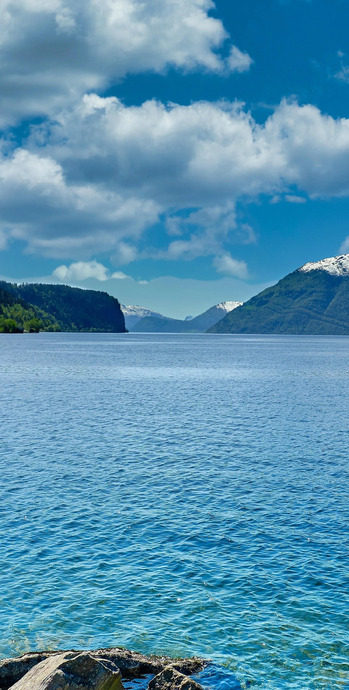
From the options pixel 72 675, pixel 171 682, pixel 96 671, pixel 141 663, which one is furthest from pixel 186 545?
pixel 72 675

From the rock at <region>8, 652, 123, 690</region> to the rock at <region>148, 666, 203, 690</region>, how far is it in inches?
46.4

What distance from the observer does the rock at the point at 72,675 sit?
15328 millimetres

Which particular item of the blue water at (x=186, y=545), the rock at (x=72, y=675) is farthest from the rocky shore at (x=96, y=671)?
the blue water at (x=186, y=545)

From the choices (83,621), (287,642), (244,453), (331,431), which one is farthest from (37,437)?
(287,642)

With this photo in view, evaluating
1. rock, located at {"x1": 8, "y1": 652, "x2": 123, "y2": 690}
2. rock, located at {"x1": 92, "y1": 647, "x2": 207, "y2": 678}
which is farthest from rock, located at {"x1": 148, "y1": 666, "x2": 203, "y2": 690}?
rock, located at {"x1": 92, "y1": 647, "x2": 207, "y2": 678}

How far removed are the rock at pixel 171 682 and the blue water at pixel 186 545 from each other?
1.76 m

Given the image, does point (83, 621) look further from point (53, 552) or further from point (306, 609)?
point (306, 609)

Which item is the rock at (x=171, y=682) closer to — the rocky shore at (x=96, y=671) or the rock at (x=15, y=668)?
the rocky shore at (x=96, y=671)

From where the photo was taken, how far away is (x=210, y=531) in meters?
31.3

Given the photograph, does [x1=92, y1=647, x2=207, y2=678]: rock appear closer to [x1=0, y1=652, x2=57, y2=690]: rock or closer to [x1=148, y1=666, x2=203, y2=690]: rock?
[x1=148, y1=666, x2=203, y2=690]: rock

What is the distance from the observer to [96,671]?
1609 cm

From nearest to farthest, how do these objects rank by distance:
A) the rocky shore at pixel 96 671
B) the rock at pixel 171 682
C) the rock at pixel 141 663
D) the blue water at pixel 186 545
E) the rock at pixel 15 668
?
the rocky shore at pixel 96 671
the rock at pixel 171 682
the rock at pixel 15 668
the rock at pixel 141 663
the blue water at pixel 186 545

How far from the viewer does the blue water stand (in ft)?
68.1

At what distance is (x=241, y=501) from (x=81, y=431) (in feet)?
100
